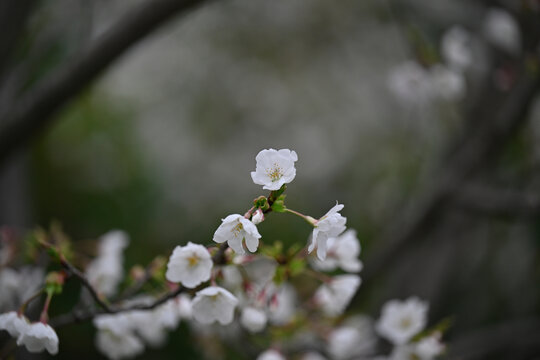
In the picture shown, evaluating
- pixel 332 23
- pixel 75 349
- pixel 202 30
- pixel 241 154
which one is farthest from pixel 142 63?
pixel 75 349

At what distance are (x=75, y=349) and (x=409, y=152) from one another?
2.80 m

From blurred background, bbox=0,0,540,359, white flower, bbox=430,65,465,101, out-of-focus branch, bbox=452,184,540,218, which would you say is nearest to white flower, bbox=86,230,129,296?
blurred background, bbox=0,0,540,359

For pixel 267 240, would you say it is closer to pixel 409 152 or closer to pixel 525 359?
pixel 409 152

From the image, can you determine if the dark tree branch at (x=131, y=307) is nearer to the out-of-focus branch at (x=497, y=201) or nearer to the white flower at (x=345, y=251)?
the white flower at (x=345, y=251)

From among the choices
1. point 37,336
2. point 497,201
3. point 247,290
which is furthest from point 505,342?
point 37,336

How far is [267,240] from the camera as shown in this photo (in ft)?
12.7

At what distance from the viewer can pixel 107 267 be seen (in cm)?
138

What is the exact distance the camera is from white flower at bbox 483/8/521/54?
2.29 m

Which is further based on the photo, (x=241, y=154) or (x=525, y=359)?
(x=241, y=154)

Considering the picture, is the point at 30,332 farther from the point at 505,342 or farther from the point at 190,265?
the point at 505,342

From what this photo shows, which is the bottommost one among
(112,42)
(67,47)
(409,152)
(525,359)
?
(525,359)

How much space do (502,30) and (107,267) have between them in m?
2.18

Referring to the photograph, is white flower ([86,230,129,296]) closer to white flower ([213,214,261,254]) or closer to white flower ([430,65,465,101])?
white flower ([213,214,261,254])

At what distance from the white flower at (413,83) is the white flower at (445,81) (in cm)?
8
